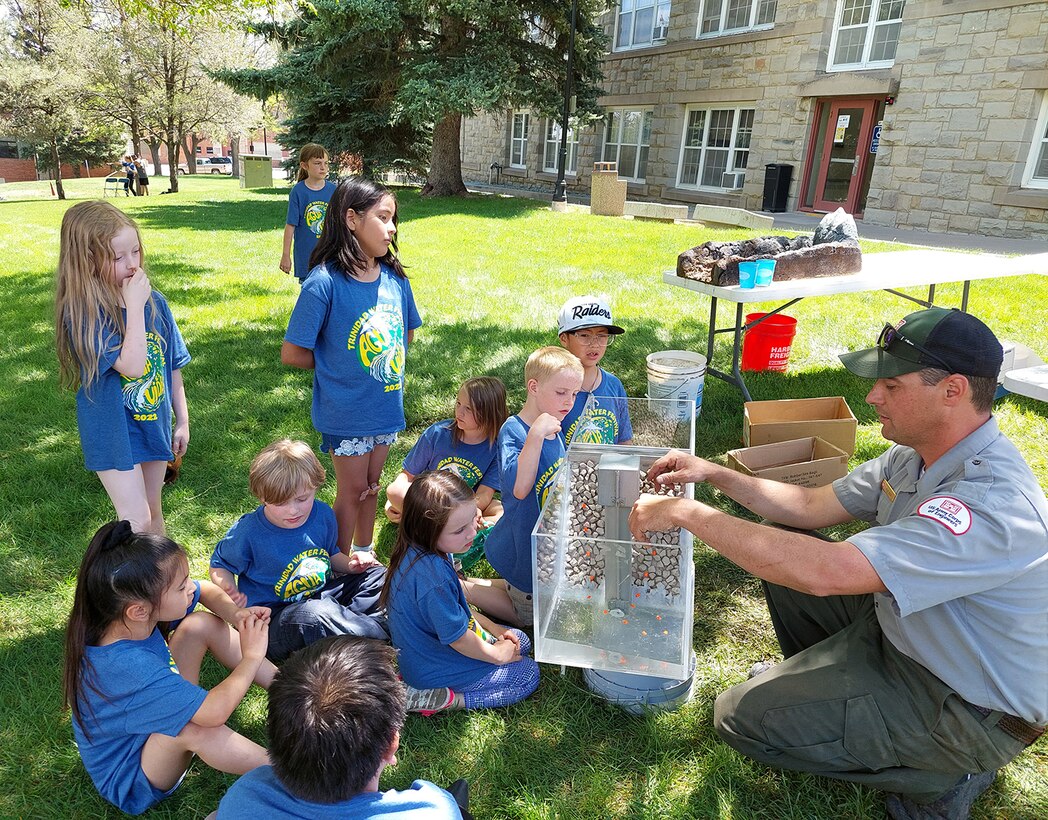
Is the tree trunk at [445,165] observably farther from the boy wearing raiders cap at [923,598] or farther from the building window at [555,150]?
the boy wearing raiders cap at [923,598]

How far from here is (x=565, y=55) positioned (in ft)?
53.7

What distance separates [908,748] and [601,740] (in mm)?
947

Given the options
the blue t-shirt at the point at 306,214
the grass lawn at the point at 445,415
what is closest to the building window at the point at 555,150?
the grass lawn at the point at 445,415

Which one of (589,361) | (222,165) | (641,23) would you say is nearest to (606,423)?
(589,361)

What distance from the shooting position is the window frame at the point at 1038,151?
11148 millimetres

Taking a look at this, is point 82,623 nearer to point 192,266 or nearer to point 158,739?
point 158,739

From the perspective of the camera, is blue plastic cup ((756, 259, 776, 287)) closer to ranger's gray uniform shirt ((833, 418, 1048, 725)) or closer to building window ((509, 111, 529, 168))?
ranger's gray uniform shirt ((833, 418, 1048, 725))

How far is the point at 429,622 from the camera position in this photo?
7.95 feet

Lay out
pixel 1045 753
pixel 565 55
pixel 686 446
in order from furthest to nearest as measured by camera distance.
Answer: pixel 565 55 < pixel 686 446 < pixel 1045 753

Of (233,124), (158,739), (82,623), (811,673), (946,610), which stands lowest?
(158,739)

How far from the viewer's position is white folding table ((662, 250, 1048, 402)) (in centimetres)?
471

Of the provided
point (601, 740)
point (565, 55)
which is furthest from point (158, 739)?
point (565, 55)

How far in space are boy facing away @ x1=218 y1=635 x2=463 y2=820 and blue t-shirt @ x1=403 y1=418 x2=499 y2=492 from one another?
1.72 meters

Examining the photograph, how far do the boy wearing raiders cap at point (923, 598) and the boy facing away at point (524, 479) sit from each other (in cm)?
61
